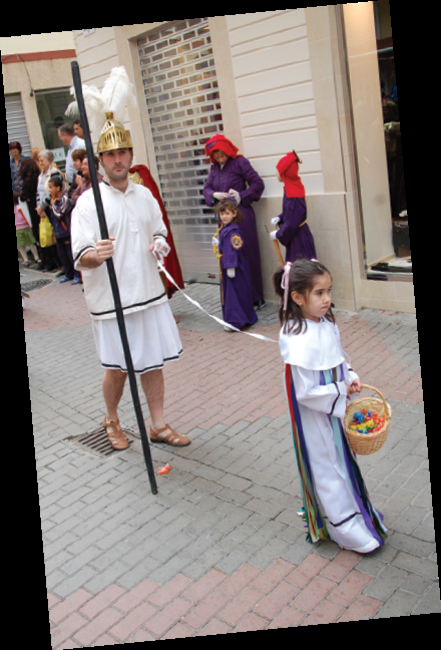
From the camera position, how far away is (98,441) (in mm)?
5402

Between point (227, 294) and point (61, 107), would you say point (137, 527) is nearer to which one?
point (227, 294)

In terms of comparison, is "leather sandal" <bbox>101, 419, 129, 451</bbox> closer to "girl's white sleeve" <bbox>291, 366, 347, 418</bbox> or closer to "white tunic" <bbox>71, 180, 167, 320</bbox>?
"white tunic" <bbox>71, 180, 167, 320</bbox>

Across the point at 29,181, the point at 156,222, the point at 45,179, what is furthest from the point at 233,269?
the point at 29,181

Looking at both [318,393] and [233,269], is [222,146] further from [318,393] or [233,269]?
[318,393]

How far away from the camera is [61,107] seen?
61.5ft

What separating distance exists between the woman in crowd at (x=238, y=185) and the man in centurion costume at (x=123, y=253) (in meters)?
3.15

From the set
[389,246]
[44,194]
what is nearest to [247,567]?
[389,246]

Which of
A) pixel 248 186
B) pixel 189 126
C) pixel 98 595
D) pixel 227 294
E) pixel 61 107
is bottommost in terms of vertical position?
pixel 98 595

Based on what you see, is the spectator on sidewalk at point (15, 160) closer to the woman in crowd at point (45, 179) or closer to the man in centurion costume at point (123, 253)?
the woman in crowd at point (45, 179)

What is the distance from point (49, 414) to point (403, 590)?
403cm

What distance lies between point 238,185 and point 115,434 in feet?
12.8

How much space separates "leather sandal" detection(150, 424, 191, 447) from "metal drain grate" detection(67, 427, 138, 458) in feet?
1.03

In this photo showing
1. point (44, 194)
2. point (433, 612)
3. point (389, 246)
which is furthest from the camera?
point (44, 194)

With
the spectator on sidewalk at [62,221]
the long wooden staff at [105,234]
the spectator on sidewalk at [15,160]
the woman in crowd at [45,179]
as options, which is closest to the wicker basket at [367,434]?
the long wooden staff at [105,234]
